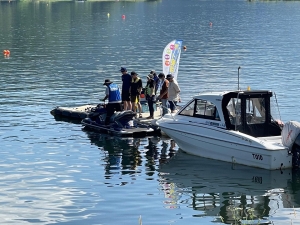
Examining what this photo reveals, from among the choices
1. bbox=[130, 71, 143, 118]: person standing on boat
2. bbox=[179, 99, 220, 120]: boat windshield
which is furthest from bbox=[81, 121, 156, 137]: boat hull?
bbox=[179, 99, 220, 120]: boat windshield

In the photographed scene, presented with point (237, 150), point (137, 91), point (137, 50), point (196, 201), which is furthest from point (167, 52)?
point (137, 50)

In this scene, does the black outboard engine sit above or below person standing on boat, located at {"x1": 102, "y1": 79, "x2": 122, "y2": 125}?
below

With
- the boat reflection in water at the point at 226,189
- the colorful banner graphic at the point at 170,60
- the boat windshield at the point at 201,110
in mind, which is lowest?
the boat reflection in water at the point at 226,189

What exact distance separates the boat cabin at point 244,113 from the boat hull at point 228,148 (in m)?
0.48

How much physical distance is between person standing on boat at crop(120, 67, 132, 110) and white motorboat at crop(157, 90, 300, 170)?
15.4 ft

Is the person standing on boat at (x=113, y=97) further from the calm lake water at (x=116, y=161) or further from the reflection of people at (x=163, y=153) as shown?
the reflection of people at (x=163, y=153)

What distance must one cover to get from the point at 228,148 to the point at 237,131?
0.65 meters

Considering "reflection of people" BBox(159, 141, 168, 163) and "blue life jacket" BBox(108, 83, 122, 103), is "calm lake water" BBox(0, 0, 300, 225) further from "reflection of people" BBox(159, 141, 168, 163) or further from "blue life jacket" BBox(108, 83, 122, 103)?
"blue life jacket" BBox(108, 83, 122, 103)

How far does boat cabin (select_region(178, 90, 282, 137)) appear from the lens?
83.7 feet

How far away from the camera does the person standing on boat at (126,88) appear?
31.4m

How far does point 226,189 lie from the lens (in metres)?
22.8

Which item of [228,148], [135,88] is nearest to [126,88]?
[135,88]

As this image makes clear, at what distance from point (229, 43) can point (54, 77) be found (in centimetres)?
3185

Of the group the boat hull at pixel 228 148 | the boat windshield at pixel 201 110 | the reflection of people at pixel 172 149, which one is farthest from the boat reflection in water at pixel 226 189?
the boat windshield at pixel 201 110
